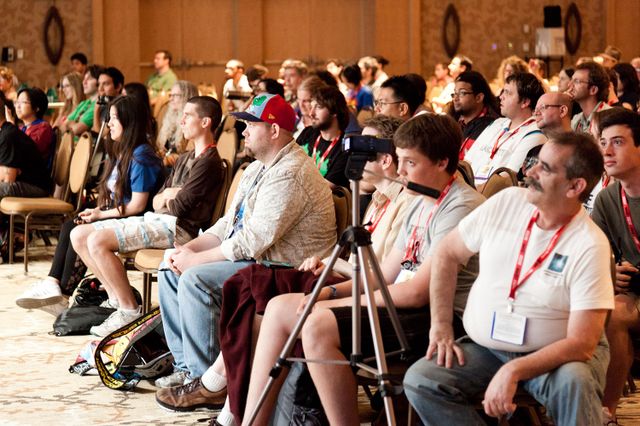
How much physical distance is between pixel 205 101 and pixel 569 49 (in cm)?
1398

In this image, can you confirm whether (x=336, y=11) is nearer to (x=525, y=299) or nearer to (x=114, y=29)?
(x=114, y=29)

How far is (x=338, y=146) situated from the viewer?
243 inches

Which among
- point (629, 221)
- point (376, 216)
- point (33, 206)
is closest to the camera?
point (629, 221)

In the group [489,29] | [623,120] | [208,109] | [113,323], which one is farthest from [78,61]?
[623,120]

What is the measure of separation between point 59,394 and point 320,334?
164 cm

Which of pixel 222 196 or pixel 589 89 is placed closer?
pixel 222 196

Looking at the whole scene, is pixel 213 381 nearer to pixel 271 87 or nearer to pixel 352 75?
pixel 271 87

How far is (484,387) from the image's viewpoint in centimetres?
310

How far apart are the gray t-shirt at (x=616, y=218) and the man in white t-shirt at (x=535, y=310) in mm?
823

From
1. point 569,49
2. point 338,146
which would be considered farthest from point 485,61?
point 338,146

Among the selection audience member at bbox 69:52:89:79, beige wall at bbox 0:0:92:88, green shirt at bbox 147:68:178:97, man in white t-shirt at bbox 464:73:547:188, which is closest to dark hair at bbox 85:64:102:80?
green shirt at bbox 147:68:178:97

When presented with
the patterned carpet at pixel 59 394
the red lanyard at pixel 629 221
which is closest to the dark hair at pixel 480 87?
the patterned carpet at pixel 59 394

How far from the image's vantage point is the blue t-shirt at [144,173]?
238 inches

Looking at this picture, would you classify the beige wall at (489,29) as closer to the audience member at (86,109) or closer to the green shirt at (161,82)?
the green shirt at (161,82)
